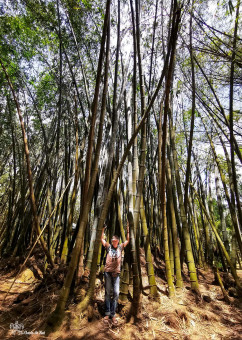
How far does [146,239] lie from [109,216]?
2.21ft

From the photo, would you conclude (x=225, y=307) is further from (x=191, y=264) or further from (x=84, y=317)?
(x=84, y=317)

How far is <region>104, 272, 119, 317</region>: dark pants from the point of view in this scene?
77.1 inches

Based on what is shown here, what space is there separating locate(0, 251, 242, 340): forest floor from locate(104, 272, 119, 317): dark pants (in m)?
0.10

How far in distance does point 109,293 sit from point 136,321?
0.35 m

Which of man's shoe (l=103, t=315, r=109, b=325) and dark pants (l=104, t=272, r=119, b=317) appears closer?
man's shoe (l=103, t=315, r=109, b=325)

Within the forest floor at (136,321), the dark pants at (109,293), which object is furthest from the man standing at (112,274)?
the forest floor at (136,321)

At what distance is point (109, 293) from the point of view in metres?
2.01

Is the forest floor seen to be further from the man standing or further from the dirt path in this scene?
the man standing

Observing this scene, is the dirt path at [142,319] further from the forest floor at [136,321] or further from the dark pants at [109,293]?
the dark pants at [109,293]

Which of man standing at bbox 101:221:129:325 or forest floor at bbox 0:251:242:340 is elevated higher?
man standing at bbox 101:221:129:325

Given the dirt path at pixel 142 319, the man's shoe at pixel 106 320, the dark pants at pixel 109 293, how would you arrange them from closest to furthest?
the dirt path at pixel 142 319 < the man's shoe at pixel 106 320 < the dark pants at pixel 109 293

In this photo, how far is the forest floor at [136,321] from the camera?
5.70 feet

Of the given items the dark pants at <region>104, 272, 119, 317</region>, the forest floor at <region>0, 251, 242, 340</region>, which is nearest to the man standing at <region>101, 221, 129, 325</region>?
the dark pants at <region>104, 272, 119, 317</region>

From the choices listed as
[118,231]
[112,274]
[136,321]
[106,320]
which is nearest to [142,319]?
[136,321]
